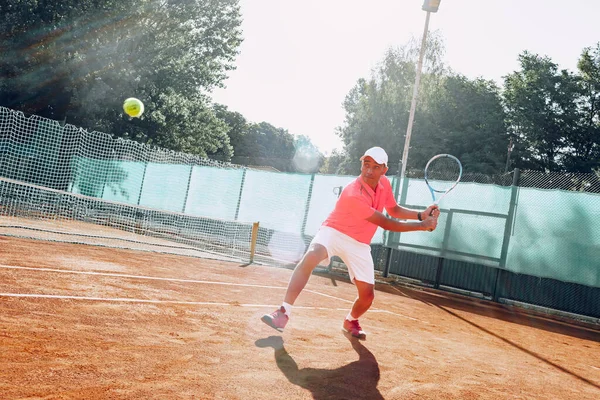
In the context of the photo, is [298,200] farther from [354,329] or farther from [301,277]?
[301,277]

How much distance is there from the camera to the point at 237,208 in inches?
645

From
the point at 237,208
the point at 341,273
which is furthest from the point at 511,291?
the point at 237,208

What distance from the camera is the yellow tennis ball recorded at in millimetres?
23686

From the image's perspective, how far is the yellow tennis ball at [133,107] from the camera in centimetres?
2369

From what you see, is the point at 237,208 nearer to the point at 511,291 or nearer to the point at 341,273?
the point at 341,273

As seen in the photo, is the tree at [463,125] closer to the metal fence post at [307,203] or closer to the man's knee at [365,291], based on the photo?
the metal fence post at [307,203]

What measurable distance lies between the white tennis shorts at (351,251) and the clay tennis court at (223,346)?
0.62 metres

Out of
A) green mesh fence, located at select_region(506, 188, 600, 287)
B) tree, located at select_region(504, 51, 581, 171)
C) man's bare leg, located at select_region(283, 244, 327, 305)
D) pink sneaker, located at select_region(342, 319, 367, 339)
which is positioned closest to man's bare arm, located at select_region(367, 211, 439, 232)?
man's bare leg, located at select_region(283, 244, 327, 305)

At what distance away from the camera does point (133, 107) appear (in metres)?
Answer: 24.2

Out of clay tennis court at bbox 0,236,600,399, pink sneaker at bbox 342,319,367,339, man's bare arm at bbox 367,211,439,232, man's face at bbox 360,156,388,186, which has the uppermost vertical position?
man's face at bbox 360,156,388,186

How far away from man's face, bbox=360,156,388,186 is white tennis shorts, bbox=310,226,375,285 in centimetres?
58

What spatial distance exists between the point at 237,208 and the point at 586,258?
977cm

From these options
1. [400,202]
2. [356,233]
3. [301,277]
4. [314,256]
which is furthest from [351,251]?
[400,202]

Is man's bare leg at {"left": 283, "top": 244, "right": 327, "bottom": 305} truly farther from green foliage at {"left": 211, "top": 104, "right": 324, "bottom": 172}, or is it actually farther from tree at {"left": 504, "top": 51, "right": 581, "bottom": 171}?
green foliage at {"left": 211, "top": 104, "right": 324, "bottom": 172}
